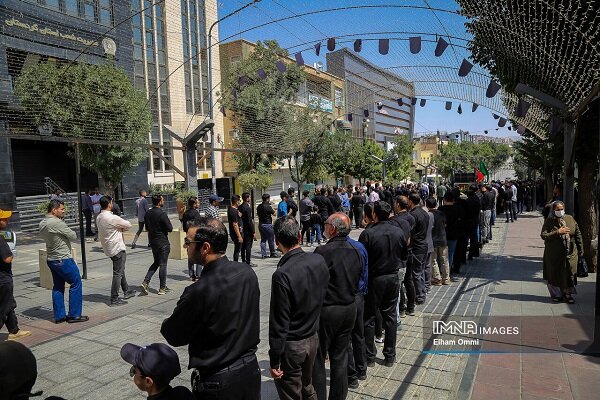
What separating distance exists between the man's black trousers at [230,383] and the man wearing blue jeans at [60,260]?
4.26m

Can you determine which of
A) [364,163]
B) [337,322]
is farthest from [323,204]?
[364,163]

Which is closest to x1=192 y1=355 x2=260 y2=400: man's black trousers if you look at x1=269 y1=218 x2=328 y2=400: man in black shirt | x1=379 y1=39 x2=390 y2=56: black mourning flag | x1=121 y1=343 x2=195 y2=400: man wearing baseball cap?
x1=121 y1=343 x2=195 y2=400: man wearing baseball cap

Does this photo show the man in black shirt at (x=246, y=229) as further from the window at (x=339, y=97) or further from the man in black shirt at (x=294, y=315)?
the window at (x=339, y=97)

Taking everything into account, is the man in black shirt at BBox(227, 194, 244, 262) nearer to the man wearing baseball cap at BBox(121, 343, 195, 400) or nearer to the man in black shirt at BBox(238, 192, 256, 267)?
the man in black shirt at BBox(238, 192, 256, 267)

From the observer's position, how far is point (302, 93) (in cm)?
2358

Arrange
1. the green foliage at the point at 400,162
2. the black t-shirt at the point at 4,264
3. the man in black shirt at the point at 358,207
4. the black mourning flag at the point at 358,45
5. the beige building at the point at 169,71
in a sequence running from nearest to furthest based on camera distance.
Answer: the black t-shirt at the point at 4,264 → the black mourning flag at the point at 358,45 → the man in black shirt at the point at 358,207 → the beige building at the point at 169,71 → the green foliage at the point at 400,162

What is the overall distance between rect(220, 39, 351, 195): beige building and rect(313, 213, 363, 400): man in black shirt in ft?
42.7

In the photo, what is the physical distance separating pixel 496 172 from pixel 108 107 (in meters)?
64.1

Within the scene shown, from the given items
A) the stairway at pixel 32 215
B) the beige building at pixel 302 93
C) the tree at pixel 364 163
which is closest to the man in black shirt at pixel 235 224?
the beige building at pixel 302 93

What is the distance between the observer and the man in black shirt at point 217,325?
90.1 inches

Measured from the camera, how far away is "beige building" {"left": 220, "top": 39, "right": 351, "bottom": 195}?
2202cm

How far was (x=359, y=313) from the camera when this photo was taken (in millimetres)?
3951

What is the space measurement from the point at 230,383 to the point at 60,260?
14.7ft

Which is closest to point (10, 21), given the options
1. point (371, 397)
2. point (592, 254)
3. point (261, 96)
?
point (261, 96)
